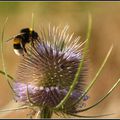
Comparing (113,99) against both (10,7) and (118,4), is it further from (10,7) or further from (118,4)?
(10,7)

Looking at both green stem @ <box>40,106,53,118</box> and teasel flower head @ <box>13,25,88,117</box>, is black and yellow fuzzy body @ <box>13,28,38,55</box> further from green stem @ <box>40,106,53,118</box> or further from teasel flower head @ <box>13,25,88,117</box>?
green stem @ <box>40,106,53,118</box>

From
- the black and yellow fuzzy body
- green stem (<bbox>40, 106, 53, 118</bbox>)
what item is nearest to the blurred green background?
the black and yellow fuzzy body

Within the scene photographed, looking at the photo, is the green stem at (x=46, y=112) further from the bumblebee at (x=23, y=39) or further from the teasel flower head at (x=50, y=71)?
the bumblebee at (x=23, y=39)

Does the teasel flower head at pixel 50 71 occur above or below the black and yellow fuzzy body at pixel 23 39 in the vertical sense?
below

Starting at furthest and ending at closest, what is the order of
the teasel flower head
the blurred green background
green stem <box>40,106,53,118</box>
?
the blurred green background → the teasel flower head → green stem <box>40,106,53,118</box>

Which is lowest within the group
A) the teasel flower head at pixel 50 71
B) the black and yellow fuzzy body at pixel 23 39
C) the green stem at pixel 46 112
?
Answer: the green stem at pixel 46 112

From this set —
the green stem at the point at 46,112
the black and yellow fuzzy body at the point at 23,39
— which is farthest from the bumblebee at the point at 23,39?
the green stem at the point at 46,112

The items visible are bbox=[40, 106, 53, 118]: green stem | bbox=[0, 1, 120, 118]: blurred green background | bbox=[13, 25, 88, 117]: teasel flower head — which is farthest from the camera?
bbox=[0, 1, 120, 118]: blurred green background


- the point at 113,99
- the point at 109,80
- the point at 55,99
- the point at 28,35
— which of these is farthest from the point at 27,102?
the point at 109,80
